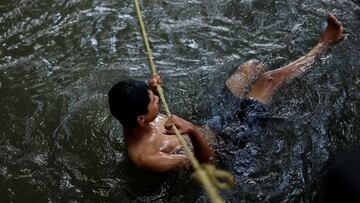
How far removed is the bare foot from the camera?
3438 mm

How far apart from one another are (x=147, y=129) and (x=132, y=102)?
12.4 inches

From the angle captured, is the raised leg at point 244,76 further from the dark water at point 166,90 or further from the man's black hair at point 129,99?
the man's black hair at point 129,99

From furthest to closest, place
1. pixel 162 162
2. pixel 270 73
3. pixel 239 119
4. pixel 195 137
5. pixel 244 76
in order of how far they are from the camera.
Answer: pixel 244 76 → pixel 270 73 → pixel 239 119 → pixel 162 162 → pixel 195 137

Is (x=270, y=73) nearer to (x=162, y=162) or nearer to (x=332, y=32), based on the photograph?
(x=332, y=32)

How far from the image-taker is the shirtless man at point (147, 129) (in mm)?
2525

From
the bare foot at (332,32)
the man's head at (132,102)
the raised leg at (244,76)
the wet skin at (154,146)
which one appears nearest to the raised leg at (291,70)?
the bare foot at (332,32)

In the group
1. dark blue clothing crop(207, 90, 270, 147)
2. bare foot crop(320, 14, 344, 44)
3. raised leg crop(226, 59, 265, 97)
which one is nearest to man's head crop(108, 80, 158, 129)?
dark blue clothing crop(207, 90, 270, 147)

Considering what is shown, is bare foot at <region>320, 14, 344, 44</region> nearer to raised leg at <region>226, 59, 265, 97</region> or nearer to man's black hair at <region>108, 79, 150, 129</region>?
raised leg at <region>226, 59, 265, 97</region>

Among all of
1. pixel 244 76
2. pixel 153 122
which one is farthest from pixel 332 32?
pixel 153 122

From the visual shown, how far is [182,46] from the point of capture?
3883mm

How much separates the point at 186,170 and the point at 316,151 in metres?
0.85

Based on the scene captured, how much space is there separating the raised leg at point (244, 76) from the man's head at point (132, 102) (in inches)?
33.3

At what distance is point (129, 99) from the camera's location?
8.27 ft

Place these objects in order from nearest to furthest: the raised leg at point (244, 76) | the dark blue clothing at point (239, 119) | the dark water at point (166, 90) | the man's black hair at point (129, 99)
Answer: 1. the man's black hair at point (129, 99)
2. the dark water at point (166, 90)
3. the dark blue clothing at point (239, 119)
4. the raised leg at point (244, 76)
